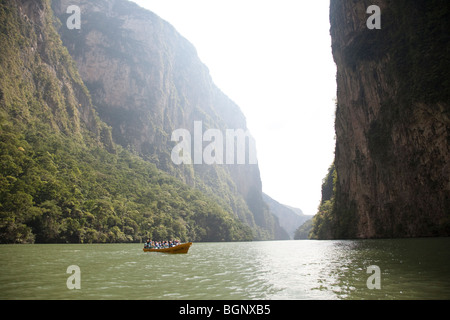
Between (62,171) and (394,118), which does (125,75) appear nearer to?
(62,171)

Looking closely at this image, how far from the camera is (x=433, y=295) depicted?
9883 millimetres

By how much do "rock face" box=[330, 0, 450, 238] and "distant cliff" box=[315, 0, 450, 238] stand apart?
0.12m

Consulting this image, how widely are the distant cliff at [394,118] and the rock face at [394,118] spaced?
4.8 inches

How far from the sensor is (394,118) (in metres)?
43.2

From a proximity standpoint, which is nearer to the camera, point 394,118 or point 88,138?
point 394,118

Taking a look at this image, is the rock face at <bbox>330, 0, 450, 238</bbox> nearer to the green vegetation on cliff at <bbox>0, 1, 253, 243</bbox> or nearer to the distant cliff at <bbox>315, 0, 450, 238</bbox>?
the distant cliff at <bbox>315, 0, 450, 238</bbox>

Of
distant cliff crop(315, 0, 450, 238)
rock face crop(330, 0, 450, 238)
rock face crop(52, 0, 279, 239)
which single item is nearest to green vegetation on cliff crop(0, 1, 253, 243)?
rock face crop(52, 0, 279, 239)

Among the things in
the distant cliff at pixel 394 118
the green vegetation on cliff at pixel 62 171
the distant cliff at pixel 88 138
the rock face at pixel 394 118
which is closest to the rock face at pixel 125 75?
the distant cliff at pixel 88 138

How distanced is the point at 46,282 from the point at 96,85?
16610 cm

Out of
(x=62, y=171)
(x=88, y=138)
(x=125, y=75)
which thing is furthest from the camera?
(x=125, y=75)

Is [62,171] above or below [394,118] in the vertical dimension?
below

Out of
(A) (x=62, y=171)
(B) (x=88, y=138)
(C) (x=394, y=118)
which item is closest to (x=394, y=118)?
A: (C) (x=394, y=118)

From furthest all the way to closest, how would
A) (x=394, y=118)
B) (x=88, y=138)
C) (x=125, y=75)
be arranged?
(x=125, y=75) < (x=88, y=138) < (x=394, y=118)

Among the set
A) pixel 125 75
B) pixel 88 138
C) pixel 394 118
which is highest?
pixel 125 75
